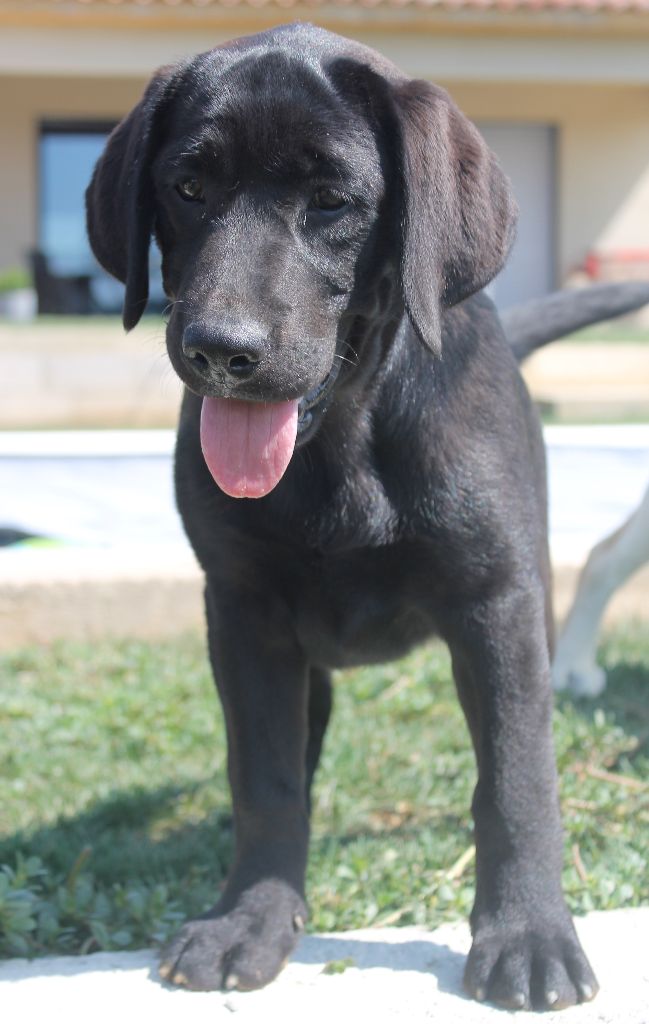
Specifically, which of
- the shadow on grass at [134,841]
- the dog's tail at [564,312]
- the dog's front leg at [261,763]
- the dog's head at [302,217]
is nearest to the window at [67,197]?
the dog's tail at [564,312]

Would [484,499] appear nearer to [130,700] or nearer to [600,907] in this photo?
[600,907]

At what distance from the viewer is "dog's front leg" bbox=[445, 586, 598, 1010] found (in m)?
2.30

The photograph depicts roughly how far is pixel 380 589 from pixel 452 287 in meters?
0.56

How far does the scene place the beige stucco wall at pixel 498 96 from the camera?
43.4 feet

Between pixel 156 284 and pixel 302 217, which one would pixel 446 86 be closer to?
pixel 156 284

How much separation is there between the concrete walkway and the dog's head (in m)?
0.85

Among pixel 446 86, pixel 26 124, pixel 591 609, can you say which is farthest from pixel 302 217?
pixel 26 124

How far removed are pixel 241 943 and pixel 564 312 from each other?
1.98m

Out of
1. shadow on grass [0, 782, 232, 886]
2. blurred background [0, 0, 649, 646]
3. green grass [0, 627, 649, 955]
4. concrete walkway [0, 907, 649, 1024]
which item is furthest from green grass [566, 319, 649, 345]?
concrete walkway [0, 907, 649, 1024]

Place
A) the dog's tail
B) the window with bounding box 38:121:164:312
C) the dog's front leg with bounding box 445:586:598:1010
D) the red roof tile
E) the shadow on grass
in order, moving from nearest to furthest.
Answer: the dog's front leg with bounding box 445:586:598:1010, the shadow on grass, the dog's tail, the red roof tile, the window with bounding box 38:121:164:312

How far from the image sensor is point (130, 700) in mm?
4207

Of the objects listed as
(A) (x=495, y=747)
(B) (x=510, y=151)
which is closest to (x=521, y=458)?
(A) (x=495, y=747)

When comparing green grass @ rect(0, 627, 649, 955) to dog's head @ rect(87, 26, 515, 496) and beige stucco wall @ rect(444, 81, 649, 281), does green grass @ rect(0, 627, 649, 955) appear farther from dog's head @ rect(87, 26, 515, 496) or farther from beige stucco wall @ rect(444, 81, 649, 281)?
beige stucco wall @ rect(444, 81, 649, 281)

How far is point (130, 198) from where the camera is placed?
2.43m
